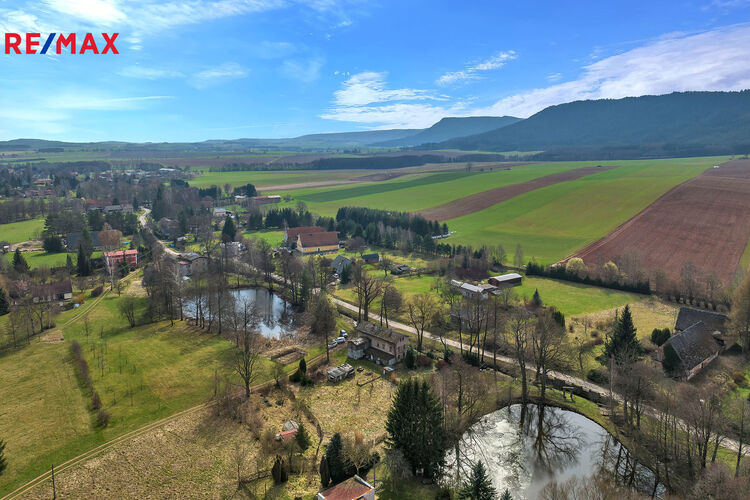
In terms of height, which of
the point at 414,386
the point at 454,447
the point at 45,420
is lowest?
the point at 454,447

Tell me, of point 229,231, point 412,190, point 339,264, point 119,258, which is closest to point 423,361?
point 339,264

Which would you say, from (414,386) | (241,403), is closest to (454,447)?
(414,386)

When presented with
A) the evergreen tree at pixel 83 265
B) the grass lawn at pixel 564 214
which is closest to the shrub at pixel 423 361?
the grass lawn at pixel 564 214

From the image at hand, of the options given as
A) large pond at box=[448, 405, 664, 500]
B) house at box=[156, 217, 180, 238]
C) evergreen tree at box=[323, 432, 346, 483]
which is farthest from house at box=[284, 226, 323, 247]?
evergreen tree at box=[323, 432, 346, 483]

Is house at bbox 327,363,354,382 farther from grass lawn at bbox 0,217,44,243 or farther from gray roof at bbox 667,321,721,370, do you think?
grass lawn at bbox 0,217,44,243

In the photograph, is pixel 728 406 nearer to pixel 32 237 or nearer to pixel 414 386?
pixel 414 386

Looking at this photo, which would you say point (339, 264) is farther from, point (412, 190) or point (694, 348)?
point (412, 190)
